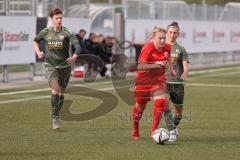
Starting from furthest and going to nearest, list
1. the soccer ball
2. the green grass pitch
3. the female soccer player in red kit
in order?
the female soccer player in red kit → the soccer ball → the green grass pitch

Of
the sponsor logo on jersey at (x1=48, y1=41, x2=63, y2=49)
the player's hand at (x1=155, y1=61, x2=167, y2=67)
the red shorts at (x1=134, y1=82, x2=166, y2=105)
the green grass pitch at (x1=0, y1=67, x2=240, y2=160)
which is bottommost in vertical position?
the green grass pitch at (x1=0, y1=67, x2=240, y2=160)

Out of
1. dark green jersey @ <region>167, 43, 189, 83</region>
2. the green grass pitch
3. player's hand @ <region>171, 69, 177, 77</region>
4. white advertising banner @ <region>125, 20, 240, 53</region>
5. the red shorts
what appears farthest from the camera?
white advertising banner @ <region>125, 20, 240, 53</region>

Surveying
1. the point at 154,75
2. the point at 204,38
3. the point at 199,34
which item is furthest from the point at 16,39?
the point at 204,38

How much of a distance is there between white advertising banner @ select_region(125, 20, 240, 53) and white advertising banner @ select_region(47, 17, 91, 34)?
3.77 meters

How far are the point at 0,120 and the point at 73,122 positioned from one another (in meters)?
1.51

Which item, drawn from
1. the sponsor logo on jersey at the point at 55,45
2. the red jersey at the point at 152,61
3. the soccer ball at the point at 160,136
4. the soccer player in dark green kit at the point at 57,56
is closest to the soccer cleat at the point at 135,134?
the soccer ball at the point at 160,136

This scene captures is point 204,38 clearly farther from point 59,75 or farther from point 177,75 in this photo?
point 177,75

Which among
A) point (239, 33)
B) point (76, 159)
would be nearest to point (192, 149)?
point (76, 159)

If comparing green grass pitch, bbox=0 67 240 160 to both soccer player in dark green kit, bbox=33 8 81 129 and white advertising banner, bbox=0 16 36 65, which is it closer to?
soccer player in dark green kit, bbox=33 8 81 129

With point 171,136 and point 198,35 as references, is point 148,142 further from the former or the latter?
point 198,35

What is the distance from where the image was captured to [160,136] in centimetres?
1414

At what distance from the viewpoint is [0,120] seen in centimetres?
1789

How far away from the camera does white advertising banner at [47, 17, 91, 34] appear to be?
1296 inches

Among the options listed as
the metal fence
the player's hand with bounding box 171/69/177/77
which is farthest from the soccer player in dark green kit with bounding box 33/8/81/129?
the metal fence
